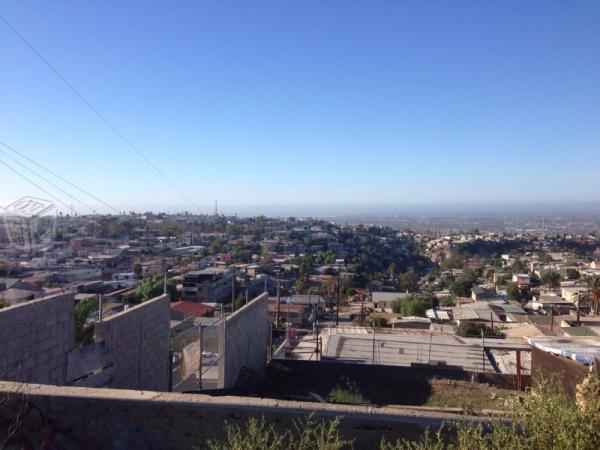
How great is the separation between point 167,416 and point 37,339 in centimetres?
169

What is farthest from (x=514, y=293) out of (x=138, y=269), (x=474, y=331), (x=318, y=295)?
(x=138, y=269)

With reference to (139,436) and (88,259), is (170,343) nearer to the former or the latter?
(139,436)

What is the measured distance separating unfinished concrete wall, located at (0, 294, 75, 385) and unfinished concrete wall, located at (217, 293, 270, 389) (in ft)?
8.82

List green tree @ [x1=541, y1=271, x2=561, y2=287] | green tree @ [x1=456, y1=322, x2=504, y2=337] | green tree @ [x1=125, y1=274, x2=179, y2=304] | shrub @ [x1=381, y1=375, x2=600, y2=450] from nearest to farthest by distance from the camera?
shrub @ [x1=381, y1=375, x2=600, y2=450]
green tree @ [x1=456, y1=322, x2=504, y2=337]
green tree @ [x1=125, y1=274, x2=179, y2=304]
green tree @ [x1=541, y1=271, x2=561, y2=287]

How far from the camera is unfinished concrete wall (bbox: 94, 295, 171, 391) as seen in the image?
546 cm

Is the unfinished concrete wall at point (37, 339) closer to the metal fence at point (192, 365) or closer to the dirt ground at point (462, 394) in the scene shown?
the metal fence at point (192, 365)

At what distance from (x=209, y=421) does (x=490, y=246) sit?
82.2 m

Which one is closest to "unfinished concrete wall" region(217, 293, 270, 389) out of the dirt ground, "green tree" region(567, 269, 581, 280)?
the dirt ground

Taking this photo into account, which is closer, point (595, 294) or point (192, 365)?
point (192, 365)

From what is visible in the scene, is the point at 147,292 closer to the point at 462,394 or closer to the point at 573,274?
the point at 462,394

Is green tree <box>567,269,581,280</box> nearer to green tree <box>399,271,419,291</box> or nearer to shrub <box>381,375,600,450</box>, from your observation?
green tree <box>399,271,419,291</box>

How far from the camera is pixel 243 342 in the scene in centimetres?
841

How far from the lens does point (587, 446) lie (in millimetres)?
2508

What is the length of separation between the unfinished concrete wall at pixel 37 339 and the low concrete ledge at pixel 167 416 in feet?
1.85
